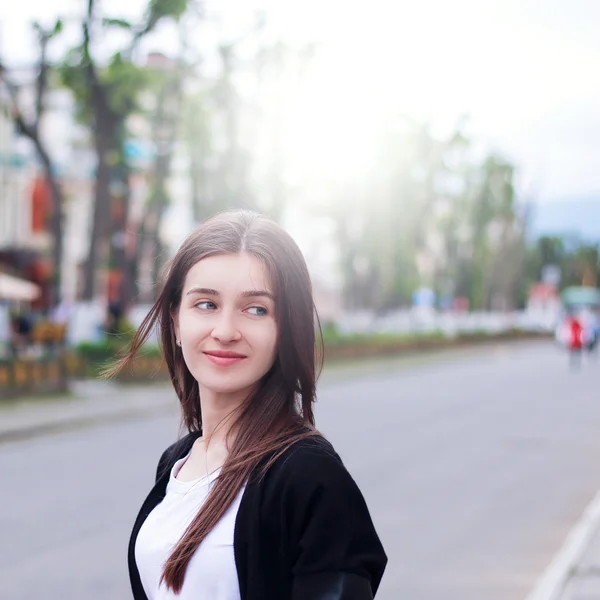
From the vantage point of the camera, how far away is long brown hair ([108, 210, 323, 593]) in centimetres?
199

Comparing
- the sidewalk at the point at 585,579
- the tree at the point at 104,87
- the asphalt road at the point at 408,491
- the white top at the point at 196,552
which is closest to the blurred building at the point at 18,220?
the tree at the point at 104,87

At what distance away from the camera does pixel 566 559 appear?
7113 mm

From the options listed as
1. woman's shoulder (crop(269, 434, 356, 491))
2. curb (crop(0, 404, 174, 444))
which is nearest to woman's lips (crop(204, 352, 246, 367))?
woman's shoulder (crop(269, 434, 356, 491))

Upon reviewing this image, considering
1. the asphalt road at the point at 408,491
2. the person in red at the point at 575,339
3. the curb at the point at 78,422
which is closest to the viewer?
the asphalt road at the point at 408,491

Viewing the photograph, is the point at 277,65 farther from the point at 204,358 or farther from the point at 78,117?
the point at 204,358

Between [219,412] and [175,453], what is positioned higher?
[219,412]

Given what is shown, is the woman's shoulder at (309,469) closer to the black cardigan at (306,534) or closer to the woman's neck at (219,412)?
the black cardigan at (306,534)

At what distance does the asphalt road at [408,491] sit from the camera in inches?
283

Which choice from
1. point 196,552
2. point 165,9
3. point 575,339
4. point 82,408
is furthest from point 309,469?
point 575,339

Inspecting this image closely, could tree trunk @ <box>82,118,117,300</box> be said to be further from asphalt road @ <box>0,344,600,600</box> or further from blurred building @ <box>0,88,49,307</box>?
blurred building @ <box>0,88,49,307</box>

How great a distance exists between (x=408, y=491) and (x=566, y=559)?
3415 mm

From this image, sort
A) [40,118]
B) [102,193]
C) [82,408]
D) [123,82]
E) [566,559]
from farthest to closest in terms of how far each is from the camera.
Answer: [102,193], [40,118], [123,82], [82,408], [566,559]

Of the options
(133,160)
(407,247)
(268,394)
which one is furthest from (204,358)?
(133,160)

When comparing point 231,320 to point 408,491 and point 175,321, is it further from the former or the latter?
point 408,491
